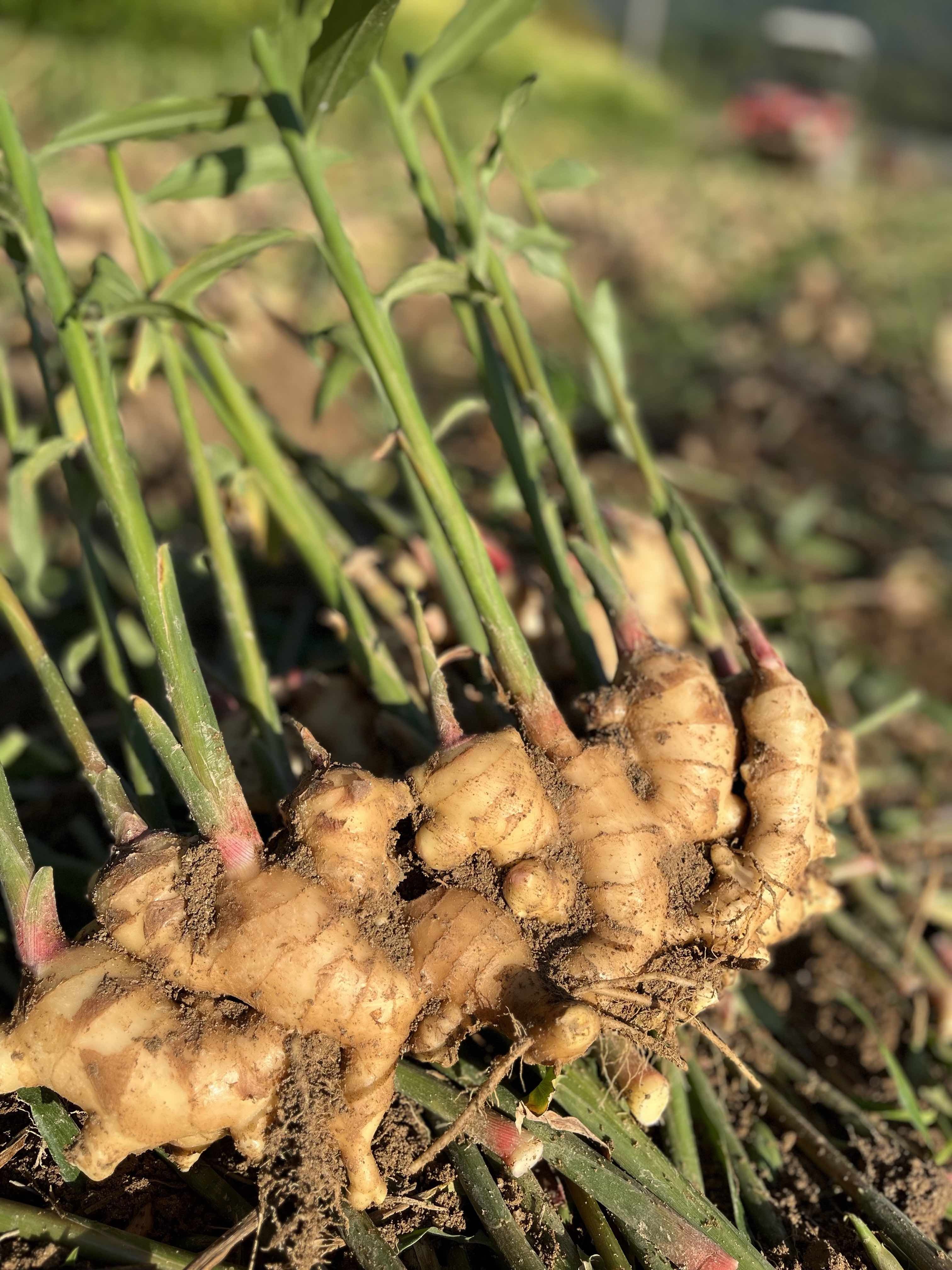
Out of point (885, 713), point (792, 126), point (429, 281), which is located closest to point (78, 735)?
point (429, 281)

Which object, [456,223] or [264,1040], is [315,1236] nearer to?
[264,1040]

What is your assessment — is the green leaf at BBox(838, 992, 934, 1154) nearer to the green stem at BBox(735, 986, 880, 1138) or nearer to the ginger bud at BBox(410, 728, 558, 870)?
the green stem at BBox(735, 986, 880, 1138)

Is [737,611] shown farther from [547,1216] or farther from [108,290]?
[108,290]

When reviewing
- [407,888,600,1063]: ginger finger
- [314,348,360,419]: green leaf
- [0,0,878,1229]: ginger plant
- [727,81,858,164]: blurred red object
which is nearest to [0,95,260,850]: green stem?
[0,0,878,1229]: ginger plant

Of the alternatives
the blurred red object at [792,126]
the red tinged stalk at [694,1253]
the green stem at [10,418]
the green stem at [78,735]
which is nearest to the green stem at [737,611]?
the red tinged stalk at [694,1253]

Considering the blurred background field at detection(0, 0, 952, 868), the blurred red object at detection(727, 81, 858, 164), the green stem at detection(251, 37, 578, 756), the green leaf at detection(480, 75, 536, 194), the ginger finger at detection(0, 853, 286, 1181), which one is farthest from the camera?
the blurred red object at detection(727, 81, 858, 164)

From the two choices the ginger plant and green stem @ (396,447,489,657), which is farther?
green stem @ (396,447,489,657)
